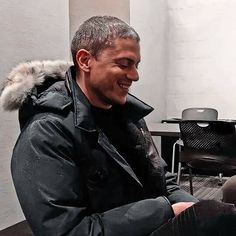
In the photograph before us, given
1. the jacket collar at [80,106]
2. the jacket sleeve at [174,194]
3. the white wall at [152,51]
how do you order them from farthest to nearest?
the white wall at [152,51], the jacket sleeve at [174,194], the jacket collar at [80,106]

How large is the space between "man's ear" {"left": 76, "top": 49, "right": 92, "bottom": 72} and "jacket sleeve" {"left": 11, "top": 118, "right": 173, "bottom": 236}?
0.21 meters

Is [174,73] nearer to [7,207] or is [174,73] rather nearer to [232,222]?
[7,207]

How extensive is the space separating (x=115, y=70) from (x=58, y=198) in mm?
405

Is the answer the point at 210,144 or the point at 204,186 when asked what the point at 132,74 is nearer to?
the point at 210,144

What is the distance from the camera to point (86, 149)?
1158mm

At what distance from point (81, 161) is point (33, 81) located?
29 cm

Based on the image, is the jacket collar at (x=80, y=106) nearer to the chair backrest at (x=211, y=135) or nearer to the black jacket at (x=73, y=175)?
the black jacket at (x=73, y=175)

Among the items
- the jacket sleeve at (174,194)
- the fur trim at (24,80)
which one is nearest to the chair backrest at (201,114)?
the jacket sleeve at (174,194)

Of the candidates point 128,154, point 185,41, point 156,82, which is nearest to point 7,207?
point 128,154

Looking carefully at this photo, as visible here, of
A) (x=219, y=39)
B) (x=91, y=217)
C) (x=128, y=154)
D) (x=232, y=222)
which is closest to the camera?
(x=232, y=222)

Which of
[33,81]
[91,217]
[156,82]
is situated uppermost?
[33,81]

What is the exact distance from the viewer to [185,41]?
485 centimetres

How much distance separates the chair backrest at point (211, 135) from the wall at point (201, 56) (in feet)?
5.80

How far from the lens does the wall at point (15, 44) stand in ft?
9.14
